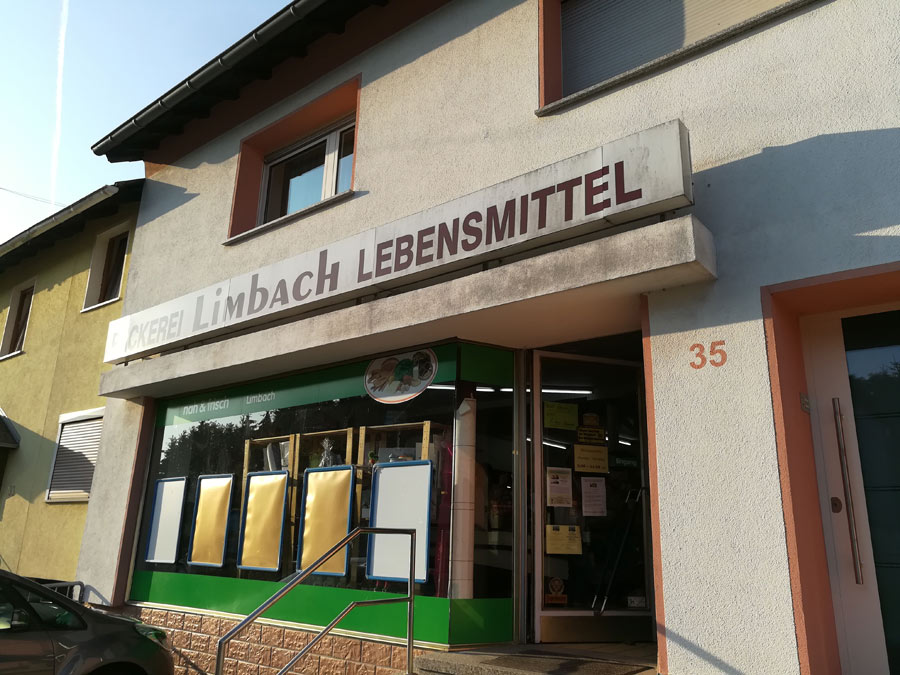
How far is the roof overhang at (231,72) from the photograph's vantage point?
838cm

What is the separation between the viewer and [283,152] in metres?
9.58

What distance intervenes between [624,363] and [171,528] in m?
5.66

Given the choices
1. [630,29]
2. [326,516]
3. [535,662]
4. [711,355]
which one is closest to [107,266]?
[326,516]

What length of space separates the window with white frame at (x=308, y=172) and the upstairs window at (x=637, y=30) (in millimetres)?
2863

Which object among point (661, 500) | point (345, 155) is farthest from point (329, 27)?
point (661, 500)

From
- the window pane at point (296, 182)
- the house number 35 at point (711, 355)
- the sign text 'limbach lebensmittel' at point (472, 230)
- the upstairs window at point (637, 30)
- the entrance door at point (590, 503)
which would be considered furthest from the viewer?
the window pane at point (296, 182)

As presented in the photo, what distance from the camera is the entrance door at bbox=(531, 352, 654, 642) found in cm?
639

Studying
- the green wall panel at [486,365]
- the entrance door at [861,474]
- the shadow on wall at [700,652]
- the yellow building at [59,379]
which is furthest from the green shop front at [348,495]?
the entrance door at [861,474]

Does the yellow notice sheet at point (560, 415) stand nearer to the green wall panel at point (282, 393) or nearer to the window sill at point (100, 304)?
the green wall panel at point (282, 393)

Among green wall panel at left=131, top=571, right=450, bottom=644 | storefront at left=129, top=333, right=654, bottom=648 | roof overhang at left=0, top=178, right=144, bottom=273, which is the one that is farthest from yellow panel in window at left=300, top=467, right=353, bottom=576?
roof overhang at left=0, top=178, right=144, bottom=273

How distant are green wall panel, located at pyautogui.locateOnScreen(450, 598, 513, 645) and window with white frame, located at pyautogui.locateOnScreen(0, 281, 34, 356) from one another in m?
11.1

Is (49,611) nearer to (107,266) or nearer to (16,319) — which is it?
(107,266)

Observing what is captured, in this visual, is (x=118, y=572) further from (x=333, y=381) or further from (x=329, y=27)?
(x=329, y=27)

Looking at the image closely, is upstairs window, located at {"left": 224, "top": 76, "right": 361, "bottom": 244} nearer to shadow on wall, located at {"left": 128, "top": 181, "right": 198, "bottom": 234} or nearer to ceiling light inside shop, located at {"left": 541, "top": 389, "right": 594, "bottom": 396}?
shadow on wall, located at {"left": 128, "top": 181, "right": 198, "bottom": 234}
